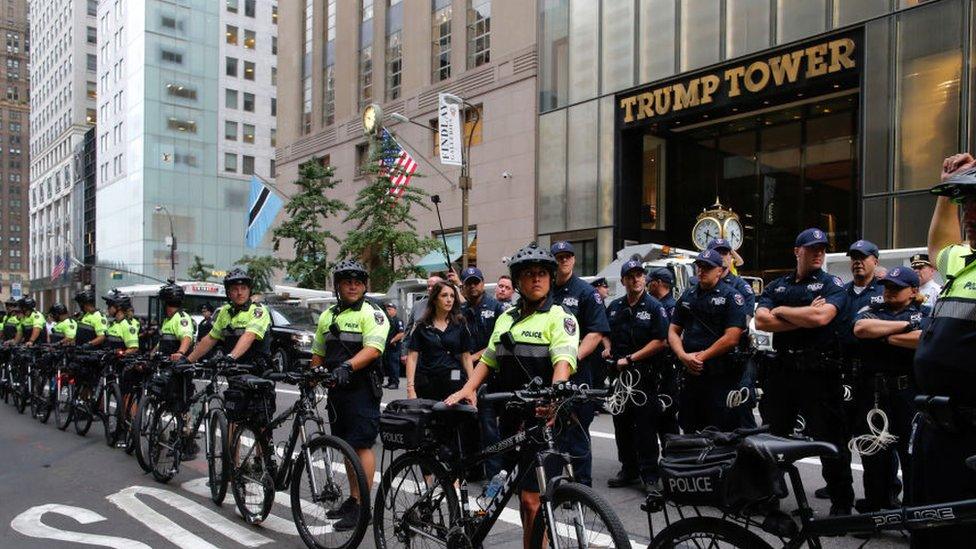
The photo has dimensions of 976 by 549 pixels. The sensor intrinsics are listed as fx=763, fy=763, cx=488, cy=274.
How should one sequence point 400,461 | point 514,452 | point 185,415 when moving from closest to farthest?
point 514,452
point 400,461
point 185,415

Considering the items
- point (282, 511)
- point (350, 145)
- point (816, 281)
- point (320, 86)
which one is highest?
point (320, 86)

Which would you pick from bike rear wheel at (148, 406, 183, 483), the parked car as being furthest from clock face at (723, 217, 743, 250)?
bike rear wheel at (148, 406, 183, 483)

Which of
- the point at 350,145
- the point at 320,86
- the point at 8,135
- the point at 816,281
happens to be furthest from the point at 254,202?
the point at 8,135

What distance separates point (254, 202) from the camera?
33469 mm

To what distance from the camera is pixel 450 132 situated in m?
24.0

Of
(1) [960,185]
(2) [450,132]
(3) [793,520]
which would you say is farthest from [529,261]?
Result: (2) [450,132]

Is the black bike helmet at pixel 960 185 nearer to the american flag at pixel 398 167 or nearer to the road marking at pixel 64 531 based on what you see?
the road marking at pixel 64 531

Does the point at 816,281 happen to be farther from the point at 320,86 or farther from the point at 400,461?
the point at 320,86

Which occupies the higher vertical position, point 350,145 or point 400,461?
point 350,145

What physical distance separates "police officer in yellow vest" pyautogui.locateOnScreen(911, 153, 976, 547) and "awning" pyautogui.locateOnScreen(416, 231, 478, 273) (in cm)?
2534

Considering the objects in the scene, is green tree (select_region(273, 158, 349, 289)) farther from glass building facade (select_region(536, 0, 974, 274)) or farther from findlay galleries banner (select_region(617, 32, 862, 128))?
findlay galleries banner (select_region(617, 32, 862, 128))

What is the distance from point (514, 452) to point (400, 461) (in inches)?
32.4

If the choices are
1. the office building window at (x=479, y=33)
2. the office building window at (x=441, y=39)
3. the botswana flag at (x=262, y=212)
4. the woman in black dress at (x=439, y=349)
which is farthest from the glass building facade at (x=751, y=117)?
the woman in black dress at (x=439, y=349)

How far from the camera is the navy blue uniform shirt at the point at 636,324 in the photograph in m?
6.91
